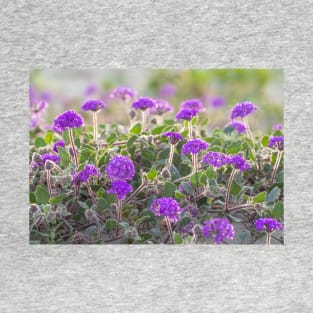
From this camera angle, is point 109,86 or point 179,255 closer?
point 179,255

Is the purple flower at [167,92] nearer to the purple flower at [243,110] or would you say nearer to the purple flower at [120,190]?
the purple flower at [243,110]

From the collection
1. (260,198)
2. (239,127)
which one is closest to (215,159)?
(260,198)

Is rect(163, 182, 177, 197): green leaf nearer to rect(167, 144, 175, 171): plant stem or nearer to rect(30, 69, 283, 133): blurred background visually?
rect(167, 144, 175, 171): plant stem

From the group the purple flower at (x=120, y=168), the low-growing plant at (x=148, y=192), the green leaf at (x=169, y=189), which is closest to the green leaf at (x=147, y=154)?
the low-growing plant at (x=148, y=192)

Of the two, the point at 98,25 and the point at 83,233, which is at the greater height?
the point at 98,25

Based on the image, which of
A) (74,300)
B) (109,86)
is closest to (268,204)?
(74,300)

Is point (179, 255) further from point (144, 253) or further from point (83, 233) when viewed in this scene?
point (83, 233)
